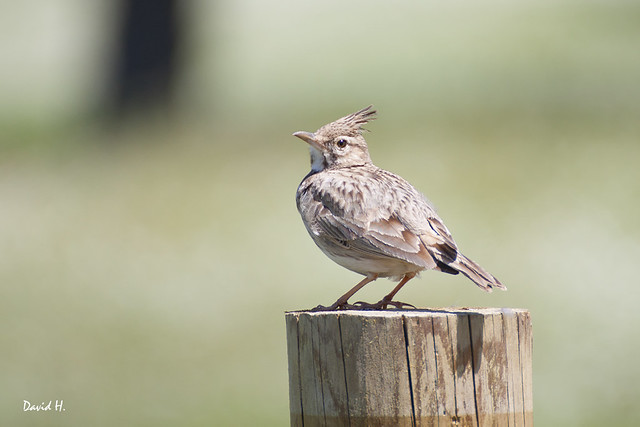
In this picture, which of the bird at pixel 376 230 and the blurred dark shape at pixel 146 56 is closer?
the bird at pixel 376 230

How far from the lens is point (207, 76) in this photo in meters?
18.1

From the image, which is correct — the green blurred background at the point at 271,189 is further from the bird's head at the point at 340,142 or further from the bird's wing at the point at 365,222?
the bird's wing at the point at 365,222

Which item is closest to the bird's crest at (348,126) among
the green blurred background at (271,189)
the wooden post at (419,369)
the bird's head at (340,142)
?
the bird's head at (340,142)

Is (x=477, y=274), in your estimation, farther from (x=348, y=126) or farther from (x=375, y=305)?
(x=348, y=126)

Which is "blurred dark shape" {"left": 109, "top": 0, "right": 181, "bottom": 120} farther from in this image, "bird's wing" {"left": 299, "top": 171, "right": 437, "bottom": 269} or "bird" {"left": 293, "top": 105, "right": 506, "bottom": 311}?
"bird's wing" {"left": 299, "top": 171, "right": 437, "bottom": 269}

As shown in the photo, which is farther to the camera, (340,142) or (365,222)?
(340,142)

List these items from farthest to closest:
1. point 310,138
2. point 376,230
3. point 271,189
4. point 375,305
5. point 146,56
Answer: point 146,56
point 271,189
point 310,138
point 376,230
point 375,305

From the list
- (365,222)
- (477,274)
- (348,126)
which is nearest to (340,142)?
(348,126)

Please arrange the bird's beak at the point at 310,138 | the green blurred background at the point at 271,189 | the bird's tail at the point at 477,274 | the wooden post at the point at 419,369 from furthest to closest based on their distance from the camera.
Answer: the green blurred background at the point at 271,189 < the bird's beak at the point at 310,138 < the bird's tail at the point at 477,274 < the wooden post at the point at 419,369

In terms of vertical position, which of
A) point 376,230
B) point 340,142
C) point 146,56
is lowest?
point 376,230

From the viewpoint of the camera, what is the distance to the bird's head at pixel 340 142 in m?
7.27

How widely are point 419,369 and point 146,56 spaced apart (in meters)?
15.1

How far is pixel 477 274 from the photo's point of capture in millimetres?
5121

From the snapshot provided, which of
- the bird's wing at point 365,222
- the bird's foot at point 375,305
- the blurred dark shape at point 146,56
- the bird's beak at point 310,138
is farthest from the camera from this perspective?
the blurred dark shape at point 146,56
